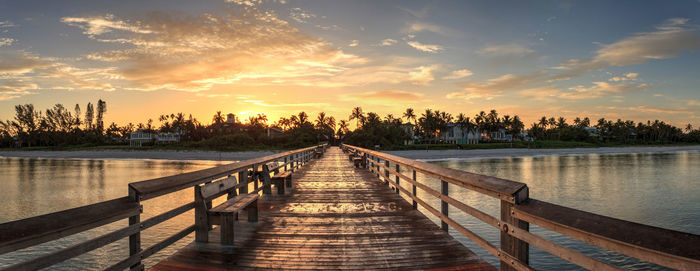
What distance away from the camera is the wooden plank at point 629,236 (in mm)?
1671

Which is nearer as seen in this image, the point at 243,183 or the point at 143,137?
the point at 243,183

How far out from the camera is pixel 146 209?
1594cm

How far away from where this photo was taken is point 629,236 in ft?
6.39

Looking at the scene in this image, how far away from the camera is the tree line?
81500 millimetres

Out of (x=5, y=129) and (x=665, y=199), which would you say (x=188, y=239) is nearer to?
(x=665, y=199)

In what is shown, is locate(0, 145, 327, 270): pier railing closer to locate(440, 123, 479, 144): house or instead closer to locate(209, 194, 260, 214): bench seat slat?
locate(209, 194, 260, 214): bench seat slat

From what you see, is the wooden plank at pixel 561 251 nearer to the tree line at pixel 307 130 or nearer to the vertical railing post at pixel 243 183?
the vertical railing post at pixel 243 183

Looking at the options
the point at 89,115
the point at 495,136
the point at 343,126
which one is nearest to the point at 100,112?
the point at 89,115

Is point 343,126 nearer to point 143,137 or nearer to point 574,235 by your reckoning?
point 143,137

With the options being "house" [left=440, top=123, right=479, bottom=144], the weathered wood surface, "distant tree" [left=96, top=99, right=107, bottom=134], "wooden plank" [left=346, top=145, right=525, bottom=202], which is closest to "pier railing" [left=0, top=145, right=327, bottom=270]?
the weathered wood surface

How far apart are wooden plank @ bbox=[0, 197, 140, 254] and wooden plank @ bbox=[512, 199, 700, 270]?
3321 mm

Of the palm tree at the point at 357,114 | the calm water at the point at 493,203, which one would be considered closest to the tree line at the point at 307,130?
the palm tree at the point at 357,114

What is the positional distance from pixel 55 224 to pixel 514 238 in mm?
3460

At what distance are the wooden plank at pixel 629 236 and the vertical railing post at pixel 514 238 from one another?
309mm
